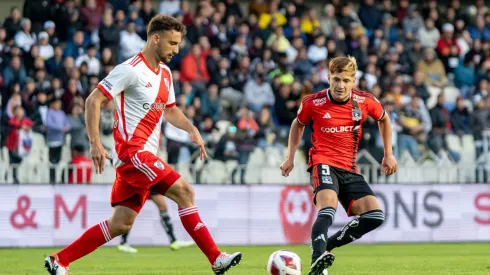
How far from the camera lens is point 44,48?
2028cm

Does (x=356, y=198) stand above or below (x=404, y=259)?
above

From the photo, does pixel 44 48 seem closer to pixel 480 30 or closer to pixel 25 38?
pixel 25 38

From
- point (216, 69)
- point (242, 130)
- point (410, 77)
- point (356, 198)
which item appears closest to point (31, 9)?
point (216, 69)

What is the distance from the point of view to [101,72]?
20.3 m

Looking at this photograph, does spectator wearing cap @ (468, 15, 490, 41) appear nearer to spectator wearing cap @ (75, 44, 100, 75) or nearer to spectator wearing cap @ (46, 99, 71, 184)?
spectator wearing cap @ (75, 44, 100, 75)

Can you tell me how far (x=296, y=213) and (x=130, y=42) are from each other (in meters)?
5.60

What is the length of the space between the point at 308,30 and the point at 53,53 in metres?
6.52

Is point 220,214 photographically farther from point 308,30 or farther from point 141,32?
point 308,30

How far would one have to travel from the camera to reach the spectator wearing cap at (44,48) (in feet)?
66.3

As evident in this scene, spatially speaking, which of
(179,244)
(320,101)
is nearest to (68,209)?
(179,244)

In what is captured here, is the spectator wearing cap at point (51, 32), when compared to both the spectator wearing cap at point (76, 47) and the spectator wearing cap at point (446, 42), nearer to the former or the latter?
the spectator wearing cap at point (76, 47)

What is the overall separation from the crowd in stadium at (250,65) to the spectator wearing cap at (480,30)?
0.14 ft

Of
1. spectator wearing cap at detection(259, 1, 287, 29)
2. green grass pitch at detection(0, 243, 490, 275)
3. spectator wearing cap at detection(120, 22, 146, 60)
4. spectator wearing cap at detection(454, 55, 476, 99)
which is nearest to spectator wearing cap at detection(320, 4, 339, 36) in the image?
spectator wearing cap at detection(259, 1, 287, 29)

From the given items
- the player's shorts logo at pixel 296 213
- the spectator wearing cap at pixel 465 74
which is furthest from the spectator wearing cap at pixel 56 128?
the spectator wearing cap at pixel 465 74
